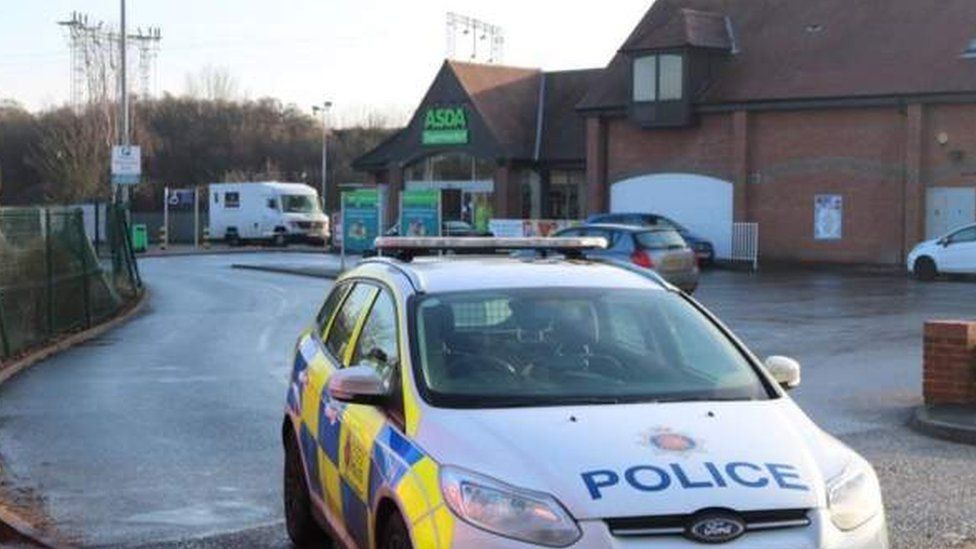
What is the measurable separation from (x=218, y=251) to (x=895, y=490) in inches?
1922

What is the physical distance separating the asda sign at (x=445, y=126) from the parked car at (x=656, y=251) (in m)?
25.5

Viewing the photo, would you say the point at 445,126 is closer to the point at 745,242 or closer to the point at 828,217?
the point at 745,242

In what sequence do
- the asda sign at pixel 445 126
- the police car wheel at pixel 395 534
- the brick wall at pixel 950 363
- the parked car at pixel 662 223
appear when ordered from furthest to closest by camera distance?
the asda sign at pixel 445 126 < the parked car at pixel 662 223 < the brick wall at pixel 950 363 < the police car wheel at pixel 395 534

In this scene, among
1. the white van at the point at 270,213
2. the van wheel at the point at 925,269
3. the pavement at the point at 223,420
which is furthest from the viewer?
the white van at the point at 270,213

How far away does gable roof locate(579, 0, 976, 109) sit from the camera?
36188 millimetres

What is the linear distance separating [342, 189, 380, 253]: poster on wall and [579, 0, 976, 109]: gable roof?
34.6ft

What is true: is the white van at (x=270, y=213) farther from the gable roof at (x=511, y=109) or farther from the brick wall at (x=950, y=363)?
the brick wall at (x=950, y=363)

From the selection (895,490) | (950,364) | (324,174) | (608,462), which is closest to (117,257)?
(950,364)

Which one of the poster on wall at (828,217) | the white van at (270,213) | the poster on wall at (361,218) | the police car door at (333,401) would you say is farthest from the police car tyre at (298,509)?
the white van at (270,213)

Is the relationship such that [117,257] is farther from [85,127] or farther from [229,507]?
[85,127]

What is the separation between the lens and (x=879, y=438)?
9.69m

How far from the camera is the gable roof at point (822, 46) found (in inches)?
1425

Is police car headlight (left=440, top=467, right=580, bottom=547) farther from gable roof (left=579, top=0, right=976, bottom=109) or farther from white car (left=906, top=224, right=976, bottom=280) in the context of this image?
gable roof (left=579, top=0, right=976, bottom=109)

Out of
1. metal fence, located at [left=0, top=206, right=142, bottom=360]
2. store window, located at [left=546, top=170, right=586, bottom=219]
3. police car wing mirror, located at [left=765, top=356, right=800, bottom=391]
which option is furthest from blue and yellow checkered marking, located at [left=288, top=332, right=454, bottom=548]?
store window, located at [left=546, top=170, right=586, bottom=219]
